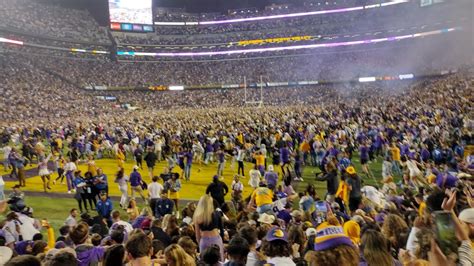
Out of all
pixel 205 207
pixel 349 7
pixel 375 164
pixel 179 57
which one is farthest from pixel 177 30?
pixel 205 207

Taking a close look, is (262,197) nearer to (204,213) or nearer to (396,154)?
(204,213)

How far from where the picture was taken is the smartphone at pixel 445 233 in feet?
9.41

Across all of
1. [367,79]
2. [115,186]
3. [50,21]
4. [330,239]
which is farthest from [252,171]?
[50,21]

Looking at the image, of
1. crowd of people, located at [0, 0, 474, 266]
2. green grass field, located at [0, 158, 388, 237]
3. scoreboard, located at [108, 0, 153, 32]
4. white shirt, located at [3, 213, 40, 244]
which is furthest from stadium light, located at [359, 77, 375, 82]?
white shirt, located at [3, 213, 40, 244]

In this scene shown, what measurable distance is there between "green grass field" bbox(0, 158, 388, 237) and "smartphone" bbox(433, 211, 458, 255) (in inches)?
438

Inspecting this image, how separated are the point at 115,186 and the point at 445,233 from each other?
54.2 feet

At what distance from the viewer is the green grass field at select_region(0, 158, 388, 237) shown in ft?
44.6

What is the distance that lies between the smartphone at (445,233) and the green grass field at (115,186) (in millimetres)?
11131

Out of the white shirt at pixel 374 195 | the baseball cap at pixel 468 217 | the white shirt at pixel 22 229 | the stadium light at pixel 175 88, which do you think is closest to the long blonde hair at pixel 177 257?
the baseball cap at pixel 468 217

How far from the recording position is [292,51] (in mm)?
77562

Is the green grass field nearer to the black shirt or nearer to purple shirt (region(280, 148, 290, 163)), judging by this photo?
purple shirt (region(280, 148, 290, 163))

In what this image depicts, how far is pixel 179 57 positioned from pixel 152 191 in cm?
7261

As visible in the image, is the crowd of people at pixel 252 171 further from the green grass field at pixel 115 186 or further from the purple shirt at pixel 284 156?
the green grass field at pixel 115 186

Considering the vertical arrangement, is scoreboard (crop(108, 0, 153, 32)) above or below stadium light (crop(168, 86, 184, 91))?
above
